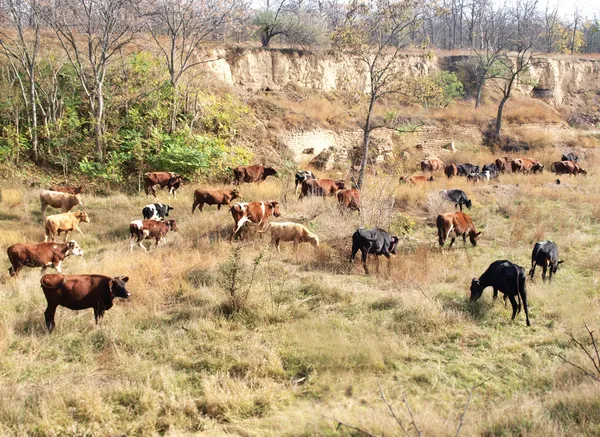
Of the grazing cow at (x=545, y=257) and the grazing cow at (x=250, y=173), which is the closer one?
the grazing cow at (x=545, y=257)

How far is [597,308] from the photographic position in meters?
8.67

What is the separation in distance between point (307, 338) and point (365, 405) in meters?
1.70

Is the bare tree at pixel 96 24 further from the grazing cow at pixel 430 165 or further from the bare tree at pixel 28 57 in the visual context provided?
the grazing cow at pixel 430 165

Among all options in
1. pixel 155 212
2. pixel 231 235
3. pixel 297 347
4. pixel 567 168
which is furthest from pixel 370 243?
pixel 567 168

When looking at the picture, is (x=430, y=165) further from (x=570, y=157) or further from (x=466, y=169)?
(x=570, y=157)

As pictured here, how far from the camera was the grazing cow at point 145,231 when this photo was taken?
12.8m

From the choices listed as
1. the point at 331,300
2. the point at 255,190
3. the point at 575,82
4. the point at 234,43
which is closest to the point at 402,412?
the point at 331,300

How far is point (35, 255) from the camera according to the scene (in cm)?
1025

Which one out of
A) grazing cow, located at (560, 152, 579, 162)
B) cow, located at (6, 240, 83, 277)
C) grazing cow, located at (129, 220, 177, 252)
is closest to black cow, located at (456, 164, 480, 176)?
grazing cow, located at (560, 152, 579, 162)

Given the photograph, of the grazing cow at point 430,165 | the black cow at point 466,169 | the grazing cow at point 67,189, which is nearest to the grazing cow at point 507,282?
the grazing cow at point 67,189

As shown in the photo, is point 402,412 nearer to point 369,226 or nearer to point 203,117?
point 369,226

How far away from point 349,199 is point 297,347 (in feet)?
29.5

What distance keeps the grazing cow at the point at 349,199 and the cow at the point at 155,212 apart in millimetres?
5331

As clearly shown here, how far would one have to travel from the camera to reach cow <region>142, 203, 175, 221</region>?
1448cm
